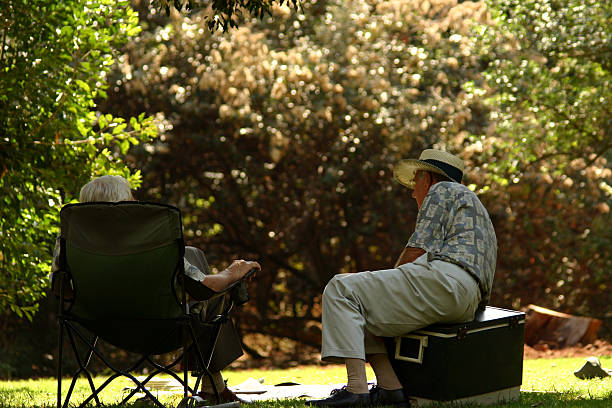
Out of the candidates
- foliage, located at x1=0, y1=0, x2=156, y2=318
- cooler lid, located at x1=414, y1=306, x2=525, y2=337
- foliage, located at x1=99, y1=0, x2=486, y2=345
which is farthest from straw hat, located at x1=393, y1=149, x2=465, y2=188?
foliage, located at x1=99, y1=0, x2=486, y2=345

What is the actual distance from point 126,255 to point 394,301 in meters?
1.25

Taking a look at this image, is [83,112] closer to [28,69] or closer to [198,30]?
[28,69]

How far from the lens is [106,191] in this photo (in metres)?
3.96

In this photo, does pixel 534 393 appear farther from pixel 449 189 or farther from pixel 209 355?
pixel 209 355

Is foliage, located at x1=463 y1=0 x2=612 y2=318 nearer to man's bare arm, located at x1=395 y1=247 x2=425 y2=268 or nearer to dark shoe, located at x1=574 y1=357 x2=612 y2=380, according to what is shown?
dark shoe, located at x1=574 y1=357 x2=612 y2=380

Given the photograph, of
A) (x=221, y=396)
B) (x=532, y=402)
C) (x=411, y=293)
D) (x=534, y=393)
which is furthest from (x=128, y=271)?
(x=534, y=393)

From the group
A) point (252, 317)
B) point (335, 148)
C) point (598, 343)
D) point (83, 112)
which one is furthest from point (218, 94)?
point (598, 343)

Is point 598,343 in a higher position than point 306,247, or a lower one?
lower

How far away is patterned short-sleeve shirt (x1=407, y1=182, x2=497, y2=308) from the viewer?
4.03 m

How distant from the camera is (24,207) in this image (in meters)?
6.61

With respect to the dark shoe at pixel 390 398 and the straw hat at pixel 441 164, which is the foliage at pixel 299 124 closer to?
the straw hat at pixel 441 164

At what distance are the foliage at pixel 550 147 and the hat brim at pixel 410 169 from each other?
5275mm

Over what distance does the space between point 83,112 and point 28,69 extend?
558 mm

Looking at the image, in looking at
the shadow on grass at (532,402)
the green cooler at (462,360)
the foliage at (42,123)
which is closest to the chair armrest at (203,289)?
the shadow on grass at (532,402)
